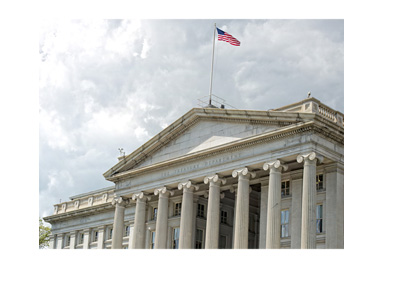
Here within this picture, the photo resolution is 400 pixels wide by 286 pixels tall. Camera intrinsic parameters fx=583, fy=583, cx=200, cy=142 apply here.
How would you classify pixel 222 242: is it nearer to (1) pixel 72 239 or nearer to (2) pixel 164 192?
(2) pixel 164 192

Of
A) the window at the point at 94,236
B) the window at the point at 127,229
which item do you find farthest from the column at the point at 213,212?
the window at the point at 94,236

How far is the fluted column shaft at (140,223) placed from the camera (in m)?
47.6

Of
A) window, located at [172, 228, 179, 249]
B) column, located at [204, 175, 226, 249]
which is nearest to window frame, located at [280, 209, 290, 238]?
column, located at [204, 175, 226, 249]

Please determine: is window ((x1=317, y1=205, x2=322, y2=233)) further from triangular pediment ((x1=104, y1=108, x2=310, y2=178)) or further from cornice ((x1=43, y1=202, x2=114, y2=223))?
cornice ((x1=43, y1=202, x2=114, y2=223))

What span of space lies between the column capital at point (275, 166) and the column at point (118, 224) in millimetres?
16065

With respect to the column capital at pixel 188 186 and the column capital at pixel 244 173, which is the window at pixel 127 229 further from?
the column capital at pixel 244 173

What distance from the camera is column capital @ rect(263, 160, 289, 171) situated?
126 feet

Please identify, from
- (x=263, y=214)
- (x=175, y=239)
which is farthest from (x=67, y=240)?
(x=263, y=214)

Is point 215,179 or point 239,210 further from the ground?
point 215,179

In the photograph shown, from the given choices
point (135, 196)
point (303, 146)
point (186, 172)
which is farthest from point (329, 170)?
point (135, 196)

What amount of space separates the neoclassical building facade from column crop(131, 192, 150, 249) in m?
0.09

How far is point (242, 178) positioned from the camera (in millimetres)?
40375

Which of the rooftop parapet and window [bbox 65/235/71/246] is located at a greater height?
the rooftop parapet

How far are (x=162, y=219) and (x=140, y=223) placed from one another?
2518 millimetres
